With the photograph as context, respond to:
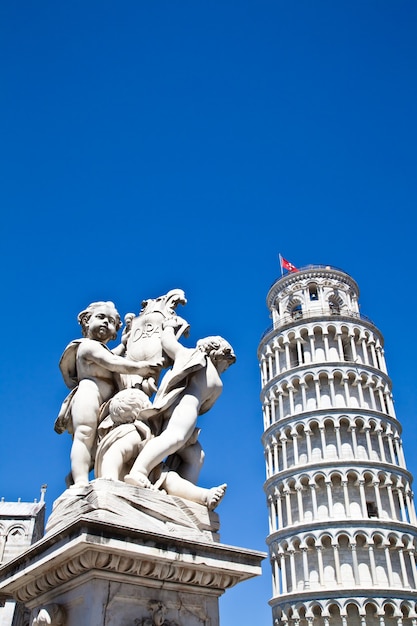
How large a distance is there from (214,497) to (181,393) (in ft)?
2.57

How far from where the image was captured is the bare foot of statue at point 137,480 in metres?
3.88

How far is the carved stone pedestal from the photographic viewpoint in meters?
3.28

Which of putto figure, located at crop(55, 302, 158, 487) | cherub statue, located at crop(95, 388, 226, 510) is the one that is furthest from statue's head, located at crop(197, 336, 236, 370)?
cherub statue, located at crop(95, 388, 226, 510)

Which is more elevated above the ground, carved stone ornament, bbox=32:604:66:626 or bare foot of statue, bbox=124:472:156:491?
bare foot of statue, bbox=124:472:156:491

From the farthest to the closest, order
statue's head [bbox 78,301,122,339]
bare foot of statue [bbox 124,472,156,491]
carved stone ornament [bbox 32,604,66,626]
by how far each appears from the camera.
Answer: statue's head [bbox 78,301,122,339] < bare foot of statue [bbox 124,472,156,491] < carved stone ornament [bbox 32,604,66,626]

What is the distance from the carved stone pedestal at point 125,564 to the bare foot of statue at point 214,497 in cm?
11

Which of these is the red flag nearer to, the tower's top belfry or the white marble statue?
the tower's top belfry

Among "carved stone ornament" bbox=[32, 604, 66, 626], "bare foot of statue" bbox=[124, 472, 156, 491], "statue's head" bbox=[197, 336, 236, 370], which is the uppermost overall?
"statue's head" bbox=[197, 336, 236, 370]

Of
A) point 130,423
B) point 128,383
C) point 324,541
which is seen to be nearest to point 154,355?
point 128,383

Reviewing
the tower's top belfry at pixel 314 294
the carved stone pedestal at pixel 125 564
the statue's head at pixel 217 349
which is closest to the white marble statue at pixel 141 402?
the statue's head at pixel 217 349

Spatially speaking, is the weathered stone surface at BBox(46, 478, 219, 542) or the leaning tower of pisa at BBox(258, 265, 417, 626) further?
the leaning tower of pisa at BBox(258, 265, 417, 626)

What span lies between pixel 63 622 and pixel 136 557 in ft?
1.87

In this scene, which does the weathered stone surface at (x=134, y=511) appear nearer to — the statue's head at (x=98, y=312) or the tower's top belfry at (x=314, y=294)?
the statue's head at (x=98, y=312)

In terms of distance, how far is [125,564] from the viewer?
10.9ft
